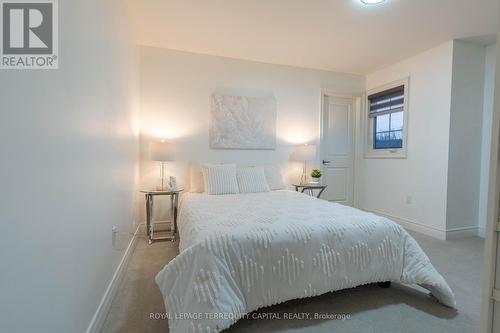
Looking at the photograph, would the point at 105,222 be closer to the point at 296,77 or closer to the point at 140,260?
the point at 140,260

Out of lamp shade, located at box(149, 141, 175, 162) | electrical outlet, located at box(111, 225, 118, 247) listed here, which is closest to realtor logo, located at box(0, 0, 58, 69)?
electrical outlet, located at box(111, 225, 118, 247)

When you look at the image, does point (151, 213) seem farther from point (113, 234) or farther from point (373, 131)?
point (373, 131)

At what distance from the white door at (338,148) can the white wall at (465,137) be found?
1491 mm

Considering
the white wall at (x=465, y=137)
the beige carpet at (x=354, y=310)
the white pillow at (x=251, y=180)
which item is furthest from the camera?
the white pillow at (x=251, y=180)

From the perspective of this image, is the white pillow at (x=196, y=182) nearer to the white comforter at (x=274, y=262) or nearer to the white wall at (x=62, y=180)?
the white comforter at (x=274, y=262)

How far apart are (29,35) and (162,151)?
1948 mm

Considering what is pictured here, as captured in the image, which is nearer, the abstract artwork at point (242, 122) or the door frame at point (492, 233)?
the door frame at point (492, 233)

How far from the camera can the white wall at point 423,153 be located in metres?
2.96

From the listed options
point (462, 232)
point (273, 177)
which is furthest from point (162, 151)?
point (462, 232)

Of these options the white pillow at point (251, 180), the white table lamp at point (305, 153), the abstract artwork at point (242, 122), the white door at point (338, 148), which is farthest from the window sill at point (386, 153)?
the white pillow at point (251, 180)

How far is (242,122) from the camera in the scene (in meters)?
3.48

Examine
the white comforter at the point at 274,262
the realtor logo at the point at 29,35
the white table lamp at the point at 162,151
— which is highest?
the realtor logo at the point at 29,35

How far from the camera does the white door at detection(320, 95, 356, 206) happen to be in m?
4.10

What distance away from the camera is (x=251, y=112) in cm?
352
